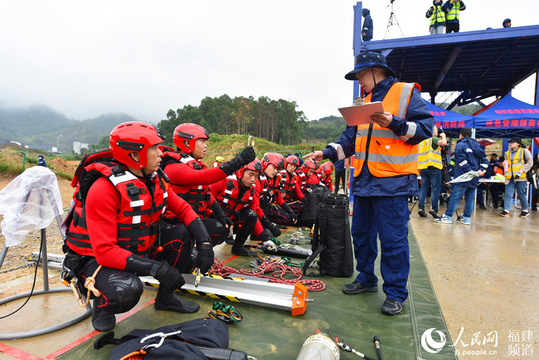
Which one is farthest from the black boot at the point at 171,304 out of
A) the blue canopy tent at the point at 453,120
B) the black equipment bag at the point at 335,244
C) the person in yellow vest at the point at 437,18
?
the person in yellow vest at the point at 437,18

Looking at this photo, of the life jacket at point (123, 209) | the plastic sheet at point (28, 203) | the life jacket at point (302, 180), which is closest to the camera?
the life jacket at point (123, 209)

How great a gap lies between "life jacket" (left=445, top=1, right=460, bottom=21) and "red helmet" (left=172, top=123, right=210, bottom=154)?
1114 cm

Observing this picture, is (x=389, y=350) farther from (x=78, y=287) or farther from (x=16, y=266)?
(x=16, y=266)

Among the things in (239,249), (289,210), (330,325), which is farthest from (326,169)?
(330,325)

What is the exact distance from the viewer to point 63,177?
1653 cm

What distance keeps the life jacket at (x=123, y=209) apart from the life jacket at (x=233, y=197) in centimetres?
196

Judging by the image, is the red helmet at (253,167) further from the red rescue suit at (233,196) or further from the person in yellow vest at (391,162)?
the person in yellow vest at (391,162)

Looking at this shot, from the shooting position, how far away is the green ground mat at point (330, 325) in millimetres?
2006

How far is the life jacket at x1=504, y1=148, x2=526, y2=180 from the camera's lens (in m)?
7.80

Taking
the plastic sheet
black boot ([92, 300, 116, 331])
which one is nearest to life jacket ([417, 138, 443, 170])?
black boot ([92, 300, 116, 331])

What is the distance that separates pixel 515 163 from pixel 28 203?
34.1 ft

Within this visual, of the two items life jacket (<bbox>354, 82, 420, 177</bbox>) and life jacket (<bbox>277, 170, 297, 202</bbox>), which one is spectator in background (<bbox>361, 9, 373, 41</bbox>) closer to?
life jacket (<bbox>277, 170, 297, 202</bbox>)

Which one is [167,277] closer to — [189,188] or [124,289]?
[124,289]

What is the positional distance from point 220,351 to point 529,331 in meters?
2.40
